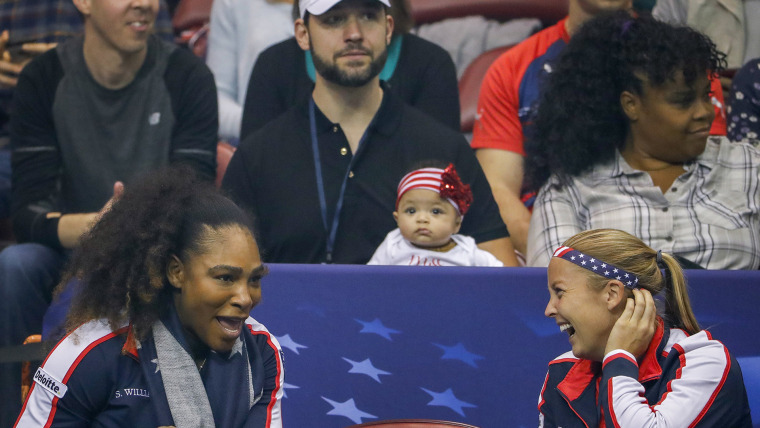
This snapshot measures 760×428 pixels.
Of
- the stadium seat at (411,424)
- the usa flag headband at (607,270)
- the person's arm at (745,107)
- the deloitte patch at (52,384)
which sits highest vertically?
the person's arm at (745,107)

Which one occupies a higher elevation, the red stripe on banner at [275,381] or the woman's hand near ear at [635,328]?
the woman's hand near ear at [635,328]

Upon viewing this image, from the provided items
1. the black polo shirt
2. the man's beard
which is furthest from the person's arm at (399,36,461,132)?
the man's beard

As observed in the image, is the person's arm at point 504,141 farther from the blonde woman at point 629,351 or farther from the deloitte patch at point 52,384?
the deloitte patch at point 52,384

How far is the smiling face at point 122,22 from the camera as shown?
379cm

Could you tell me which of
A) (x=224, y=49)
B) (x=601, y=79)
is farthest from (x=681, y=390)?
(x=224, y=49)

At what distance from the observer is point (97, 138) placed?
150 inches

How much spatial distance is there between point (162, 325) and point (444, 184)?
4.23 feet

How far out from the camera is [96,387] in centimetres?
212

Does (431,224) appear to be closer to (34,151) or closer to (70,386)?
(70,386)

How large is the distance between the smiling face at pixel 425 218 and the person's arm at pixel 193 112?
858 millimetres

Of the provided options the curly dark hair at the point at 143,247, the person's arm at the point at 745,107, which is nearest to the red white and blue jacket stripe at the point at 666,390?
the curly dark hair at the point at 143,247

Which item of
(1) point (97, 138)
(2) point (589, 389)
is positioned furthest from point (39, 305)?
(2) point (589, 389)

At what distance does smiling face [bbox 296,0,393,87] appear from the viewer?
3521 mm

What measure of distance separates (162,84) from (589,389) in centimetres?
231
